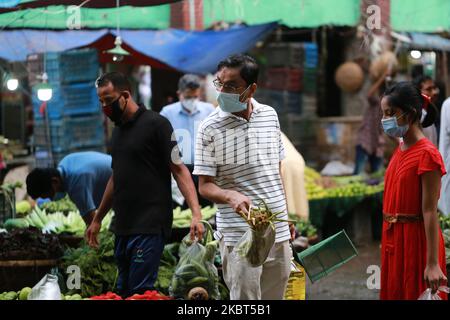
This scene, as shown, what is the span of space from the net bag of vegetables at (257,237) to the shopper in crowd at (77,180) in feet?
7.91

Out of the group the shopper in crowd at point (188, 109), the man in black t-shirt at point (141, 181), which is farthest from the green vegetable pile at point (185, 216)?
the man in black t-shirt at point (141, 181)

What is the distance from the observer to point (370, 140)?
44.8ft

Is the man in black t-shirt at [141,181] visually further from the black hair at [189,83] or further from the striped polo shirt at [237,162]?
the black hair at [189,83]

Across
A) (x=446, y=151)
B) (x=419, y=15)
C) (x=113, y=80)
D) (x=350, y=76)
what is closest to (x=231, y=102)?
(x=113, y=80)

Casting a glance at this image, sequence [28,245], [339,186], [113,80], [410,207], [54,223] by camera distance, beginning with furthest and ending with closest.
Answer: [339,186] < [54,223] < [28,245] < [113,80] < [410,207]

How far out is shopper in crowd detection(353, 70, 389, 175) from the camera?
44.5 ft

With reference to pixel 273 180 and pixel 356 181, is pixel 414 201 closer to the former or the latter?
pixel 273 180

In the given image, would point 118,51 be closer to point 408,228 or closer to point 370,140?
point 408,228

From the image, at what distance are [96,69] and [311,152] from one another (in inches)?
200

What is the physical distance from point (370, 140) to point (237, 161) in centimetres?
874

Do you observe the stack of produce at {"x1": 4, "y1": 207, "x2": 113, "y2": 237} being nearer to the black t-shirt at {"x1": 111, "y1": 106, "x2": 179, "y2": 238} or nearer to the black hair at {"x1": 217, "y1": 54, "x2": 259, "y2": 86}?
the black t-shirt at {"x1": 111, "y1": 106, "x2": 179, "y2": 238}

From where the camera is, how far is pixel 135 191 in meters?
5.97

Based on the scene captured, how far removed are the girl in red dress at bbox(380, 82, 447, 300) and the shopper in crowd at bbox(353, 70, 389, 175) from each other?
26.8 ft

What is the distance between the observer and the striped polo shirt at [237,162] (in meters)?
5.17
